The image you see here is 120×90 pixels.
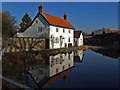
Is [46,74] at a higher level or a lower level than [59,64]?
lower

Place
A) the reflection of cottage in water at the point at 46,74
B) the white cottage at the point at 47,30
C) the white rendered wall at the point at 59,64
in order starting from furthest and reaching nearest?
1. the white cottage at the point at 47,30
2. the white rendered wall at the point at 59,64
3. the reflection of cottage in water at the point at 46,74

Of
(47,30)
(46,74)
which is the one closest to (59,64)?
(46,74)

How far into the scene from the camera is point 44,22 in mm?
24688

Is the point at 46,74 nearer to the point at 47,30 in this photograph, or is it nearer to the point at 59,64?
the point at 59,64

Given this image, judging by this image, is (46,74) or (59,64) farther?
(59,64)

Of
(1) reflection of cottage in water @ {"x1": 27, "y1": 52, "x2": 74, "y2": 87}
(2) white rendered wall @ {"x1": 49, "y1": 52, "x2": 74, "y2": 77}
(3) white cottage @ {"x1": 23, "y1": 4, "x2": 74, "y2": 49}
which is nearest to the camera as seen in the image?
(1) reflection of cottage in water @ {"x1": 27, "y1": 52, "x2": 74, "y2": 87}

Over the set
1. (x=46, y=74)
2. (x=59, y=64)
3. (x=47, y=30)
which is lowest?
(x=46, y=74)

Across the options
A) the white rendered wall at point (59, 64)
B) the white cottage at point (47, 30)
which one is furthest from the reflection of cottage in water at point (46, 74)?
the white cottage at point (47, 30)

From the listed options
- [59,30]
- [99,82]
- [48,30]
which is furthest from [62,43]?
[99,82]

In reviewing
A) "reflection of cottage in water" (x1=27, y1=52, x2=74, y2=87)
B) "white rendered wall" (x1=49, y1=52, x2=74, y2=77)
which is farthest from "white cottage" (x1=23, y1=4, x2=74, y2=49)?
"reflection of cottage in water" (x1=27, y1=52, x2=74, y2=87)

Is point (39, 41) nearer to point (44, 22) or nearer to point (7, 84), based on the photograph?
point (44, 22)

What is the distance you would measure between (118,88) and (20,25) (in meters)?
51.7

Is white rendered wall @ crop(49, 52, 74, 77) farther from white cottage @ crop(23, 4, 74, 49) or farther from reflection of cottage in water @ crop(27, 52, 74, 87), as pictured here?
white cottage @ crop(23, 4, 74, 49)

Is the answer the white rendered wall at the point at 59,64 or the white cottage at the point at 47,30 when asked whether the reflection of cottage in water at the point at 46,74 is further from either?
the white cottage at the point at 47,30
